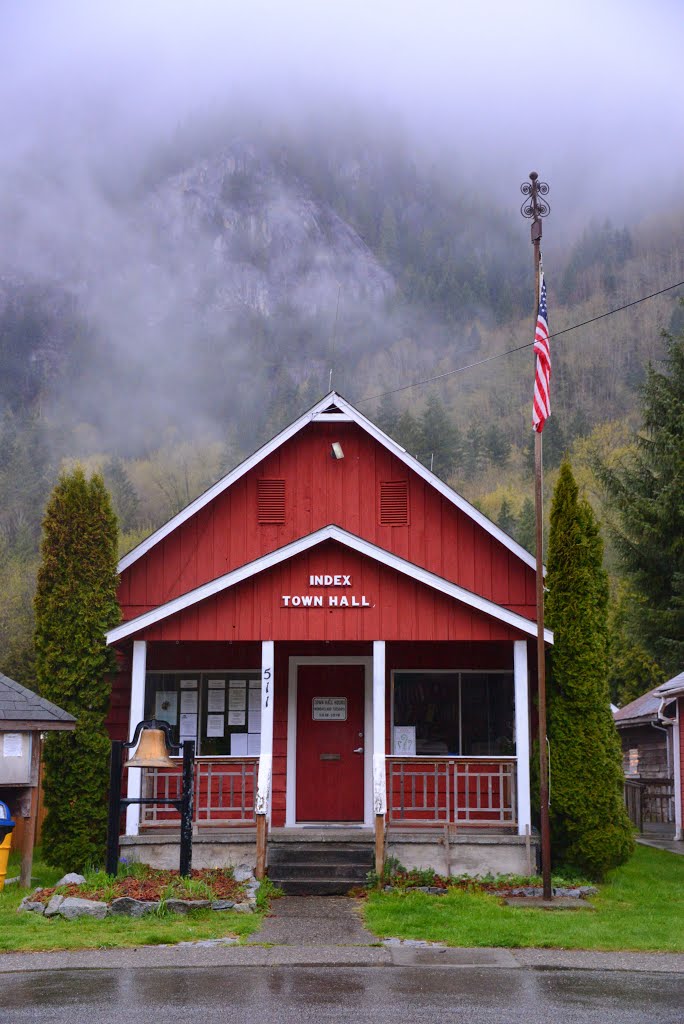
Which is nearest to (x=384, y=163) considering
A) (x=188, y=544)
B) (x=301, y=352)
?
(x=301, y=352)

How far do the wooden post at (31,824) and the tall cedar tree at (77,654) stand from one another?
50 cm

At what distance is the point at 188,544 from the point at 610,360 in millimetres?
91663

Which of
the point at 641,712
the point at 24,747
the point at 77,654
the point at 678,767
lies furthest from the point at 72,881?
the point at 641,712

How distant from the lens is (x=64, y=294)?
150 m

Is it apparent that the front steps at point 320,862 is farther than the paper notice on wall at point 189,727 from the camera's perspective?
No

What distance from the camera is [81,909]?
12570 millimetres

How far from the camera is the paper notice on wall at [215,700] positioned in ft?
59.4

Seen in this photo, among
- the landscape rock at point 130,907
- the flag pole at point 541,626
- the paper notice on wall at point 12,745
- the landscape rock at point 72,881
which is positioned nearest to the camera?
the landscape rock at point 130,907

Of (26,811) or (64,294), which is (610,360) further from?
(26,811)

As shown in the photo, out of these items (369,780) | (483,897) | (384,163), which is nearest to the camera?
(483,897)

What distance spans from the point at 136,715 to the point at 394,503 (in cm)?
541

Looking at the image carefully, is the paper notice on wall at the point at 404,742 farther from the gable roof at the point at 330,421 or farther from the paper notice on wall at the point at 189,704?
the gable roof at the point at 330,421

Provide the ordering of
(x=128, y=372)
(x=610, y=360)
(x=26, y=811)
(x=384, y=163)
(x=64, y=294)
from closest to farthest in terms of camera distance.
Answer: (x=26, y=811), (x=610, y=360), (x=128, y=372), (x=64, y=294), (x=384, y=163)

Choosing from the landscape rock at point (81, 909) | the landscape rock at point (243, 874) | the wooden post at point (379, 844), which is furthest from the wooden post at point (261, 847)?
the landscape rock at point (81, 909)
